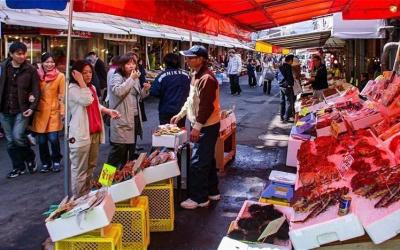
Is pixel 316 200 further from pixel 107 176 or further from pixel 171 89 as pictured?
pixel 171 89

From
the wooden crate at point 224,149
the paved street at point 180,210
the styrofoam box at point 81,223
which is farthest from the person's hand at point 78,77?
the wooden crate at point 224,149

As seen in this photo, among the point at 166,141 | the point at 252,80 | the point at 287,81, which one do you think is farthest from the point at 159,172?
the point at 252,80

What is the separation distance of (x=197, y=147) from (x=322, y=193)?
91.8 inches

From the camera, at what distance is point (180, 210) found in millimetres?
5672

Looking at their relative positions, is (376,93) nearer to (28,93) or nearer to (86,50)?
(28,93)

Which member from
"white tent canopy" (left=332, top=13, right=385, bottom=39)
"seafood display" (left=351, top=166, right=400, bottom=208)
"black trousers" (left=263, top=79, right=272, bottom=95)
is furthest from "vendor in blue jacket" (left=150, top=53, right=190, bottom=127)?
"black trousers" (left=263, top=79, right=272, bottom=95)

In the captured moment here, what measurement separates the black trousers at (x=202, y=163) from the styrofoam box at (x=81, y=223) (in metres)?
2.03

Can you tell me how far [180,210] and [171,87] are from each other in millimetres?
1991

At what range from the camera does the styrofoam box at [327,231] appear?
281cm

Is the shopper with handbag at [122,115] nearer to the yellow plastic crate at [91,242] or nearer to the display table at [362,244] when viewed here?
Answer: the yellow plastic crate at [91,242]

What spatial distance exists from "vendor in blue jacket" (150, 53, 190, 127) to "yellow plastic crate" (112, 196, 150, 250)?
2.84 meters

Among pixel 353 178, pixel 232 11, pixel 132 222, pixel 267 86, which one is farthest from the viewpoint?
pixel 267 86

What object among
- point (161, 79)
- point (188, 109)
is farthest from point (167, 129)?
point (161, 79)

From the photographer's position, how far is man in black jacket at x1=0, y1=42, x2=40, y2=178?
6883mm
